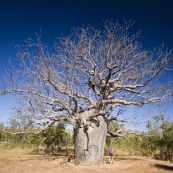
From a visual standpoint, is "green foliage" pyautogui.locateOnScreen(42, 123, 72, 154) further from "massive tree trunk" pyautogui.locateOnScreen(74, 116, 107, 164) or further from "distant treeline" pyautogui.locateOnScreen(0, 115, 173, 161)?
"massive tree trunk" pyautogui.locateOnScreen(74, 116, 107, 164)

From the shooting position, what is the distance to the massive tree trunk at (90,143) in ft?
26.6

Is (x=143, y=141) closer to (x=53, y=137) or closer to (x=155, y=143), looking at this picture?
(x=155, y=143)

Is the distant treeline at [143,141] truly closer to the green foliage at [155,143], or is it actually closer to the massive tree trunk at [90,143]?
the green foliage at [155,143]

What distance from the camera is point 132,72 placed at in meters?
8.52

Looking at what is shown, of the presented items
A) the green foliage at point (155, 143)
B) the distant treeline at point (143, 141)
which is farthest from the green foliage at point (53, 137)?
the green foliage at point (155, 143)

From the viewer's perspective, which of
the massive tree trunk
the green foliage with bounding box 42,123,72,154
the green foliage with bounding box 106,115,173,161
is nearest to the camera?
the massive tree trunk

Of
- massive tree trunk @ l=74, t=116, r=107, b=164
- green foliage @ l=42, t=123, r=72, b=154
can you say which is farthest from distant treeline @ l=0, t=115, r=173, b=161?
massive tree trunk @ l=74, t=116, r=107, b=164

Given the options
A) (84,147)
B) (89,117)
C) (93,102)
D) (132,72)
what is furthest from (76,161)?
(132,72)

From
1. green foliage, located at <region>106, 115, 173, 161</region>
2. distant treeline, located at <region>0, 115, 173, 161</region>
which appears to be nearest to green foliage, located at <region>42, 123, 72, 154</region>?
distant treeline, located at <region>0, 115, 173, 161</region>

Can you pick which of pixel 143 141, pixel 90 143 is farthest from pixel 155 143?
pixel 90 143

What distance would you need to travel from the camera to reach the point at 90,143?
8.20 metres

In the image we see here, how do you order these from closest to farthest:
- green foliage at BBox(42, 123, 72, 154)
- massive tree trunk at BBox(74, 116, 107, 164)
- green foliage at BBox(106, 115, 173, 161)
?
massive tree trunk at BBox(74, 116, 107, 164)
green foliage at BBox(106, 115, 173, 161)
green foliage at BBox(42, 123, 72, 154)

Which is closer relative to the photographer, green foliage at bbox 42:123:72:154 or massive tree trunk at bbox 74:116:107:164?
massive tree trunk at bbox 74:116:107:164

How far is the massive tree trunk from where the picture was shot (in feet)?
26.6
